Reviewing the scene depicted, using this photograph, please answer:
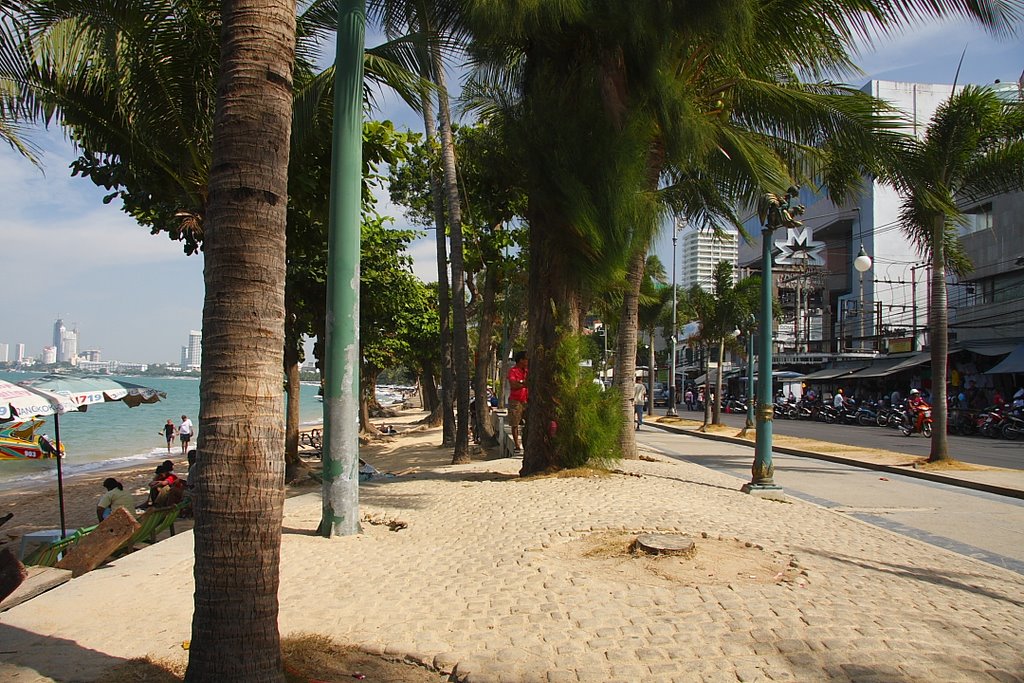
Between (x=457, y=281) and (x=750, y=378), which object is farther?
(x=750, y=378)

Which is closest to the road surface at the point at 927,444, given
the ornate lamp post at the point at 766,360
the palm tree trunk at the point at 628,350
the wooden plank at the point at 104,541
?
the ornate lamp post at the point at 766,360

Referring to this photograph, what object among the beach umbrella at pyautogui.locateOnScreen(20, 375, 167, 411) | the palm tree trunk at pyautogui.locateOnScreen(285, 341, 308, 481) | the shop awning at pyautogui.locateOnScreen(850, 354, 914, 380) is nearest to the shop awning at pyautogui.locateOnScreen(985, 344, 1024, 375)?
the shop awning at pyautogui.locateOnScreen(850, 354, 914, 380)

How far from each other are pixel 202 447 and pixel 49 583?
13.8 ft

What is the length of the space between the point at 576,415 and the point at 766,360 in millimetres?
2674

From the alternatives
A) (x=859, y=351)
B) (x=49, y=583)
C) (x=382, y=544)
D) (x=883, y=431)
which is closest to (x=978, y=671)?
(x=382, y=544)

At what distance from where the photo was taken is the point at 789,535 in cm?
695

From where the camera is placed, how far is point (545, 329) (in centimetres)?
1068

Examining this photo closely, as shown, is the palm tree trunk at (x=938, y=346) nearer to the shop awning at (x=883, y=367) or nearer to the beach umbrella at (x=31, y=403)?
the beach umbrella at (x=31, y=403)

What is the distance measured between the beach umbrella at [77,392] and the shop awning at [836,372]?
3554 cm

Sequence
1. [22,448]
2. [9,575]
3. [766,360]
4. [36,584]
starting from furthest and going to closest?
[22,448], [766,360], [36,584], [9,575]

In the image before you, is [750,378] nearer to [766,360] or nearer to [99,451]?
[766,360]

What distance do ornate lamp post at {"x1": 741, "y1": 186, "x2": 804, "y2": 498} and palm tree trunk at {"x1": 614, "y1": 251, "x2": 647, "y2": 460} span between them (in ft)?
6.38

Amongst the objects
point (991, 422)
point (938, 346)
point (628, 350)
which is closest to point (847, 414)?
point (991, 422)

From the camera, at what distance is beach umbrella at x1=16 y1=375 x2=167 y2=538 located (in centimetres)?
1008
